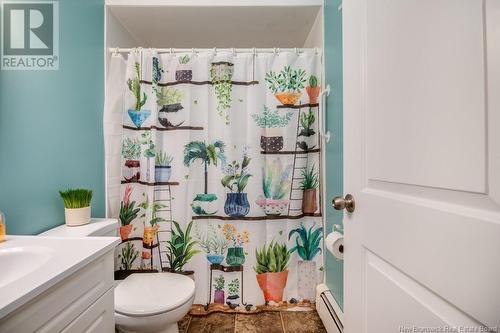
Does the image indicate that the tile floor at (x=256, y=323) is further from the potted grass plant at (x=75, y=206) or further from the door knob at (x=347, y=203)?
the door knob at (x=347, y=203)

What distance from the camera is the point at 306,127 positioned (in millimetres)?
1714

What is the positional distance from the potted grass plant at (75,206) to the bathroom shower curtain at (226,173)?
0.32 m

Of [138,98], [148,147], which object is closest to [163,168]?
[148,147]

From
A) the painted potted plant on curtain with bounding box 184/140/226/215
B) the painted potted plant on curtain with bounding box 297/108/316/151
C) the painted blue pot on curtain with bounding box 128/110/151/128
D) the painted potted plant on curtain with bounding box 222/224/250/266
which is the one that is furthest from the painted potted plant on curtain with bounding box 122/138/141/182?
the painted potted plant on curtain with bounding box 297/108/316/151

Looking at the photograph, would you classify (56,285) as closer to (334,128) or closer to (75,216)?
(75,216)

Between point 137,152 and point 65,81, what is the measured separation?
569 millimetres

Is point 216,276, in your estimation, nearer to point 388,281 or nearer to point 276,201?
point 276,201

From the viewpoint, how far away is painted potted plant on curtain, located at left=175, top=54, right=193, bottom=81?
1.71m

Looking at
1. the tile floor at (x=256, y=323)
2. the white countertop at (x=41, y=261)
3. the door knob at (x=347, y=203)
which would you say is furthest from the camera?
the tile floor at (x=256, y=323)

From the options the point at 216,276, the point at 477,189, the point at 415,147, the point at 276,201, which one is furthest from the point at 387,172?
the point at 216,276

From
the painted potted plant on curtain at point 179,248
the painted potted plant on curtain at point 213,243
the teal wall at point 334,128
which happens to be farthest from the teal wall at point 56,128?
the teal wall at point 334,128

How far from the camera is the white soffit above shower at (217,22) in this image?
5.77ft

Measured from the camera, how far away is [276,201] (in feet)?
5.63

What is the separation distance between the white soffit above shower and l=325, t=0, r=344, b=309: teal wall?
0.33m
